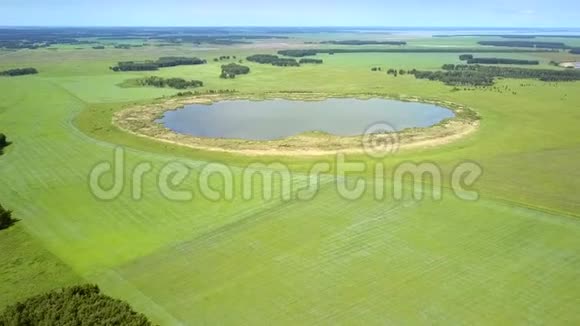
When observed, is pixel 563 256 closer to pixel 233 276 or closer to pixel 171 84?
pixel 233 276

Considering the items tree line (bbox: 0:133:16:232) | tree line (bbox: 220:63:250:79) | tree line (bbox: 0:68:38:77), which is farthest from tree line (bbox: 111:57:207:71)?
tree line (bbox: 0:133:16:232)

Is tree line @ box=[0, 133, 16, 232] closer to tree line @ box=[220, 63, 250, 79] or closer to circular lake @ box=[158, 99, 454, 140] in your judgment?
circular lake @ box=[158, 99, 454, 140]

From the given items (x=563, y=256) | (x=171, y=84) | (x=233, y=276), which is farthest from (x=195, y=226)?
(x=171, y=84)

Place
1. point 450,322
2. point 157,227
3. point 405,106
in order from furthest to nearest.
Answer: point 405,106, point 157,227, point 450,322

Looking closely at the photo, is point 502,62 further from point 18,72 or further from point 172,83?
point 18,72

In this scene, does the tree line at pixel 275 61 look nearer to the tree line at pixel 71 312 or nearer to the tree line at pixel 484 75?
the tree line at pixel 484 75

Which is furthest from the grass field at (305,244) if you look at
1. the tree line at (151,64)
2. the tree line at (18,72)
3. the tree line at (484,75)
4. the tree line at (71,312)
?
the tree line at (151,64)
